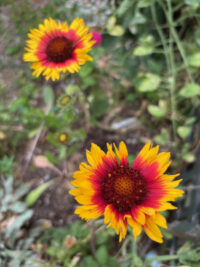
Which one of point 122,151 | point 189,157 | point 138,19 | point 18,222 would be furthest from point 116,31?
point 18,222

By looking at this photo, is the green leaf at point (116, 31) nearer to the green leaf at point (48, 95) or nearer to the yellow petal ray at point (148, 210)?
the green leaf at point (48, 95)

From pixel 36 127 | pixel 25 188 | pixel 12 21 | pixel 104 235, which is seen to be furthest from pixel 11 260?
pixel 12 21

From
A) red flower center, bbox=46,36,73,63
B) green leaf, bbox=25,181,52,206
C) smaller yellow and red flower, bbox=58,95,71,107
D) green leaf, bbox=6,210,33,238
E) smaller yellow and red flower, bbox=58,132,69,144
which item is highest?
red flower center, bbox=46,36,73,63

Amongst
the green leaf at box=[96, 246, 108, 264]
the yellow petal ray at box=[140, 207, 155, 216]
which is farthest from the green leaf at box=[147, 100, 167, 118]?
the yellow petal ray at box=[140, 207, 155, 216]

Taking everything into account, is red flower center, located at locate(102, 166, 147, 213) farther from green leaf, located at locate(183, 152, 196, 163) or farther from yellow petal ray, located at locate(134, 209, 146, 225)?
green leaf, located at locate(183, 152, 196, 163)

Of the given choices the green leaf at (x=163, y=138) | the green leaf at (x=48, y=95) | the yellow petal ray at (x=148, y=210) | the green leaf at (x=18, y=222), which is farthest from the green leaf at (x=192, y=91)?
the green leaf at (x=18, y=222)

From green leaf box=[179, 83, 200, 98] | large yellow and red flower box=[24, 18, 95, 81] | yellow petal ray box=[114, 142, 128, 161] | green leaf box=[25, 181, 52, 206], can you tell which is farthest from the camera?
green leaf box=[25, 181, 52, 206]
